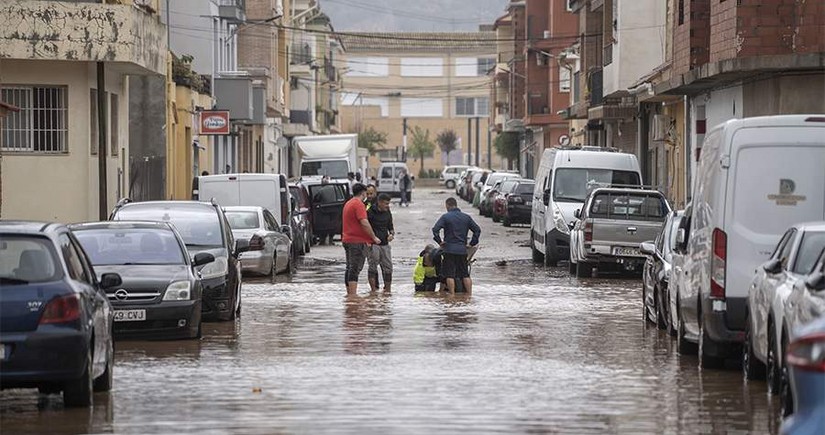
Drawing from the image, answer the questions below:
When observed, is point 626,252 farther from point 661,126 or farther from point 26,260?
point 26,260

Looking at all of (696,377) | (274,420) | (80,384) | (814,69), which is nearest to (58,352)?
(80,384)

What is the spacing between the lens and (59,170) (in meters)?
36.4

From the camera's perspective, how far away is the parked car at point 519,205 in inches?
2301

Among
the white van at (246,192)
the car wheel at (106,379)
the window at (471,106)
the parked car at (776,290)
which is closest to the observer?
the parked car at (776,290)

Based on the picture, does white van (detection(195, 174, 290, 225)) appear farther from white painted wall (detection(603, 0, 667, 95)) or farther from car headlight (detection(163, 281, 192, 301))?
car headlight (detection(163, 281, 192, 301))

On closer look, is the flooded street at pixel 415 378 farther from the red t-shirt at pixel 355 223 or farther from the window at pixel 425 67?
the window at pixel 425 67

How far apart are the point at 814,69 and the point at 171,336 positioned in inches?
568

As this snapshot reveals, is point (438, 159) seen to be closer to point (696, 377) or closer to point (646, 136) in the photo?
point (646, 136)

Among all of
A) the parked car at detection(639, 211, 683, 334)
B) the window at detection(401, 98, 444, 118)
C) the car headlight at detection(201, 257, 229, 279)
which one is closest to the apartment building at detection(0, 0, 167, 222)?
the car headlight at detection(201, 257, 229, 279)

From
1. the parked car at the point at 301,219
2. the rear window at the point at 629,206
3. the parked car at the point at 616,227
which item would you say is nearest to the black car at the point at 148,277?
the parked car at the point at 616,227

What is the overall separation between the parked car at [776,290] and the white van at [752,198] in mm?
756

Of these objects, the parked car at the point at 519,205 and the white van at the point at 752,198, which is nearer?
the white van at the point at 752,198

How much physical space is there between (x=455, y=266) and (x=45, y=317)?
49.8 ft

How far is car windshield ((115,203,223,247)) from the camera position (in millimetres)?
23484
